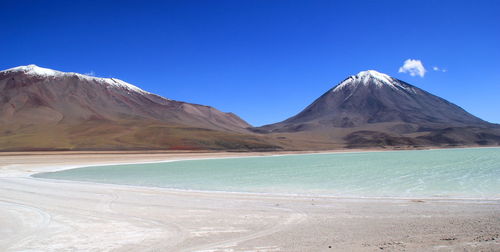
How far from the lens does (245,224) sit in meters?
11.4

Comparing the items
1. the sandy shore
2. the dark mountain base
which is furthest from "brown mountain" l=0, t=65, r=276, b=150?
the sandy shore

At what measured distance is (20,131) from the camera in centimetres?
12988

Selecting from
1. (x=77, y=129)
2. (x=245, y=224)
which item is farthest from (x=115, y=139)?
(x=245, y=224)

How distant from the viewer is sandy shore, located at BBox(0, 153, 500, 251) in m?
8.86

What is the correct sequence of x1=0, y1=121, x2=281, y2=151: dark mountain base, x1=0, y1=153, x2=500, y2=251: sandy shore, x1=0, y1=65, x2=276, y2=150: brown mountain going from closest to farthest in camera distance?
1. x1=0, y1=153, x2=500, y2=251: sandy shore
2. x1=0, y1=121, x2=281, y2=151: dark mountain base
3. x1=0, y1=65, x2=276, y2=150: brown mountain

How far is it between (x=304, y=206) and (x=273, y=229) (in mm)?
4223

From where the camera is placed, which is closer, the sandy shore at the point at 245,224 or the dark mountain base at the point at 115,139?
the sandy shore at the point at 245,224

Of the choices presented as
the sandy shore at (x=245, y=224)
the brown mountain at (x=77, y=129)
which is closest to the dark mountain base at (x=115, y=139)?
the brown mountain at (x=77, y=129)

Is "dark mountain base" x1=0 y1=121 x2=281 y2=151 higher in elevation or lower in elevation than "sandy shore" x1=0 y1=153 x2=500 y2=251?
higher

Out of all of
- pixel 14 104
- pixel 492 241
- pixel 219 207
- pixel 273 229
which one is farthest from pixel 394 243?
pixel 14 104

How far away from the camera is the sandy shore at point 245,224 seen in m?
8.86

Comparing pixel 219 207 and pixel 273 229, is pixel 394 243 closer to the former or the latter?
pixel 273 229

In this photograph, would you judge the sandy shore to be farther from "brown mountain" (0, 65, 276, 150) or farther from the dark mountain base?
Result: "brown mountain" (0, 65, 276, 150)

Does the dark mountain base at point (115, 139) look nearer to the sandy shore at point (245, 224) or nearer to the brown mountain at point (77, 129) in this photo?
the brown mountain at point (77, 129)
